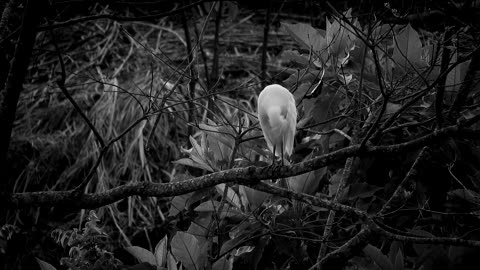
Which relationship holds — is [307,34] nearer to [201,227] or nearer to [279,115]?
[279,115]

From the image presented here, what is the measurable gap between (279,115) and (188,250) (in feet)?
2.36

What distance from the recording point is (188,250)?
2.11 metres

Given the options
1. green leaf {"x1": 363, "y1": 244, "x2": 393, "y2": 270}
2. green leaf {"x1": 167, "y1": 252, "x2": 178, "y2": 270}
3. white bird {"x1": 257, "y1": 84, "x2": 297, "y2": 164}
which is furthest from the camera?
white bird {"x1": 257, "y1": 84, "x2": 297, "y2": 164}

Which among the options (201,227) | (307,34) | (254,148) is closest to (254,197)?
(201,227)

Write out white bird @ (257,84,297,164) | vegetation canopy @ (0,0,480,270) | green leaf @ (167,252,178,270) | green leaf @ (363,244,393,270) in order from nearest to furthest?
vegetation canopy @ (0,0,480,270)
green leaf @ (363,244,393,270)
green leaf @ (167,252,178,270)
white bird @ (257,84,297,164)

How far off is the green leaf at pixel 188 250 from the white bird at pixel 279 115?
22.3 inches

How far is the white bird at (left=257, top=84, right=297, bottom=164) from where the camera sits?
8.02ft

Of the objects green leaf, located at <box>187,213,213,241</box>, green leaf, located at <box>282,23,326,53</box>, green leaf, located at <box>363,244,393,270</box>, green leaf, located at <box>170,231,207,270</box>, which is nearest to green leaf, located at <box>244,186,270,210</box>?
green leaf, located at <box>187,213,213,241</box>

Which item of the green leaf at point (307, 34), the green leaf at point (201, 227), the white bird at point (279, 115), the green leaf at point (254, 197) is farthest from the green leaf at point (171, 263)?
the green leaf at point (307, 34)

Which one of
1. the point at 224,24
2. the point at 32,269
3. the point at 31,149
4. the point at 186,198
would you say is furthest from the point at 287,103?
the point at 224,24

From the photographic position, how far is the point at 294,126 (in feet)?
8.08

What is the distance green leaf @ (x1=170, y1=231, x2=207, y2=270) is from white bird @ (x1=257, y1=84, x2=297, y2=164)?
567 mm

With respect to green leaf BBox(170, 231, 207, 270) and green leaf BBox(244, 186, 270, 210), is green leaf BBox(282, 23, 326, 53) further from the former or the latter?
green leaf BBox(170, 231, 207, 270)

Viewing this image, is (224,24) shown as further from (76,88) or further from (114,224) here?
(114,224)
